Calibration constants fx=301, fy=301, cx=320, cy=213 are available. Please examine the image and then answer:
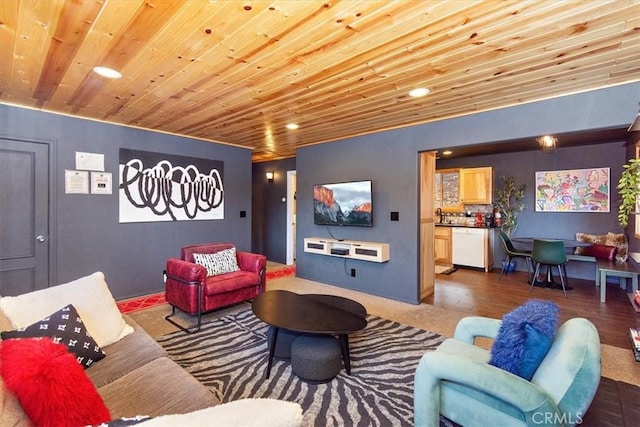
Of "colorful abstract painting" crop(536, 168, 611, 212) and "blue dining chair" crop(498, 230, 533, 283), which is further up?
"colorful abstract painting" crop(536, 168, 611, 212)

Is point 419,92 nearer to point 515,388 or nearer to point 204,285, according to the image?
point 515,388

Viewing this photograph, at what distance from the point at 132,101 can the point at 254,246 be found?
4520 millimetres

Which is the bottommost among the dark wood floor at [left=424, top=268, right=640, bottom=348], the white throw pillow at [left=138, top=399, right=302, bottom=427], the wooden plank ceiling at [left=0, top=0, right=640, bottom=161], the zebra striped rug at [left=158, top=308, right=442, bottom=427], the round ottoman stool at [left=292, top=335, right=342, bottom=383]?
the zebra striped rug at [left=158, top=308, right=442, bottom=427]

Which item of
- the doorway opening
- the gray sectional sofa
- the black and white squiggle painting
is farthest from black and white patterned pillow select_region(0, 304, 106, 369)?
the doorway opening

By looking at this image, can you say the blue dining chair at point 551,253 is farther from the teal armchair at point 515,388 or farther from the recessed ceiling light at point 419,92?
the teal armchair at point 515,388

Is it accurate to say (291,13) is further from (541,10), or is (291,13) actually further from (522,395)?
(522,395)

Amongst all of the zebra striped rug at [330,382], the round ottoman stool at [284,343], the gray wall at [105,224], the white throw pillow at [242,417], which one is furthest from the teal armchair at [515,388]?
the gray wall at [105,224]

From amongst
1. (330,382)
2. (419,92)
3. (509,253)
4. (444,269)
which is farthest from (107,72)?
(444,269)

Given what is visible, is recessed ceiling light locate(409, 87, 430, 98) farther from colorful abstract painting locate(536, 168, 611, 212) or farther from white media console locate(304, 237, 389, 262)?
colorful abstract painting locate(536, 168, 611, 212)

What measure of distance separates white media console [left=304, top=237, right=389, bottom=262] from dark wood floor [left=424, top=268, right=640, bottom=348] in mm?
915

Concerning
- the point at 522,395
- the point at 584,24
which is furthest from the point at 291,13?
the point at 522,395

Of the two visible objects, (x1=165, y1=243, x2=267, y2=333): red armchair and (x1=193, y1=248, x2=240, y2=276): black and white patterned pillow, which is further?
(x1=193, y1=248, x2=240, y2=276): black and white patterned pillow

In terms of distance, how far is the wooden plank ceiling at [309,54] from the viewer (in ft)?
5.21

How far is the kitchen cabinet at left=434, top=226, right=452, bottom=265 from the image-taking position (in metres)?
6.30
